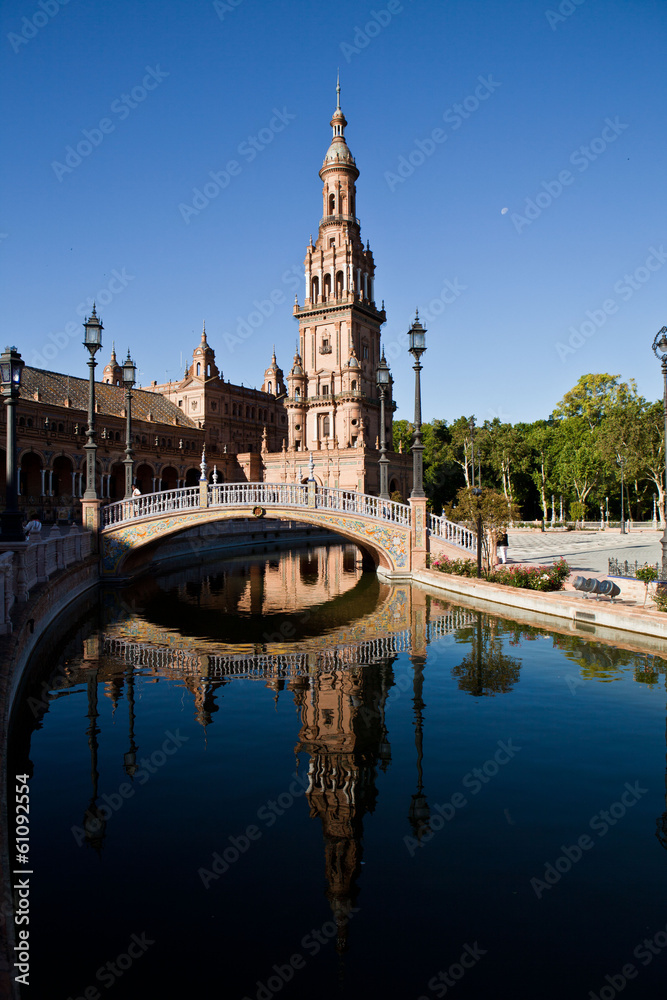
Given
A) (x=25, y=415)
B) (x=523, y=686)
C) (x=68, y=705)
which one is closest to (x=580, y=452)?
(x=25, y=415)

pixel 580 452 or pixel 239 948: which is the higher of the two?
pixel 580 452

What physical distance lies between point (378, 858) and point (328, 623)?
1332 centimetres

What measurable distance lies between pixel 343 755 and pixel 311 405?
6223cm

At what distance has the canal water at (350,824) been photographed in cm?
552

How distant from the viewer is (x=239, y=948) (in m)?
5.68

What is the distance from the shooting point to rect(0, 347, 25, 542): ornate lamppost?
14.0 m

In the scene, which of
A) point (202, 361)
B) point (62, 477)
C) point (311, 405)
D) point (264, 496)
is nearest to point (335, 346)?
point (311, 405)

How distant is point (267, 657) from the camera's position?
16141mm

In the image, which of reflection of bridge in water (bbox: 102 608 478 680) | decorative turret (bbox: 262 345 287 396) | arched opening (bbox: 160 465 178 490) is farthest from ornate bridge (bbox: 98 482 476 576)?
decorative turret (bbox: 262 345 287 396)

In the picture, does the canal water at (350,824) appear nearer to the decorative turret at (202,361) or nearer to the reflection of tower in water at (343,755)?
the reflection of tower in water at (343,755)

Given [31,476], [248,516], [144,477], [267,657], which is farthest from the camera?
[144,477]

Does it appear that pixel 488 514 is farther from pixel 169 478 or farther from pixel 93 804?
pixel 169 478

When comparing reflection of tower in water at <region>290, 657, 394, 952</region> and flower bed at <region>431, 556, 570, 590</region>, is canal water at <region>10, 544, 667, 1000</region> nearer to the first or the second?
reflection of tower in water at <region>290, 657, 394, 952</region>

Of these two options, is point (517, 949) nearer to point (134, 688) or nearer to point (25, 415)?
point (134, 688)
